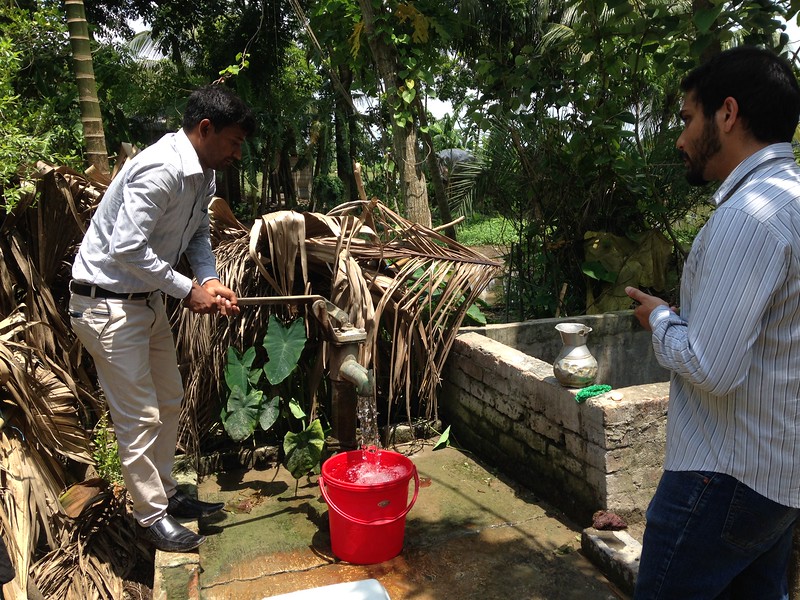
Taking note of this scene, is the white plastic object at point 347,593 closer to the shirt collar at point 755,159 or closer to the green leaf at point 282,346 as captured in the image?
the shirt collar at point 755,159

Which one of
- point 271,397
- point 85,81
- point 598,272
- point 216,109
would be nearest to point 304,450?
point 271,397

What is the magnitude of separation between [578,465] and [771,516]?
182cm

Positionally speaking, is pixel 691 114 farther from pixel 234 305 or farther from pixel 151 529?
pixel 151 529

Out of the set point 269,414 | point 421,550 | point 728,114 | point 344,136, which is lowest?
point 421,550

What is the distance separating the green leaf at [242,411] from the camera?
3.74 m

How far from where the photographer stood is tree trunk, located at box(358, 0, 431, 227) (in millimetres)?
5719

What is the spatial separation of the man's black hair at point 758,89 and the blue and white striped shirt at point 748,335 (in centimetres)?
5

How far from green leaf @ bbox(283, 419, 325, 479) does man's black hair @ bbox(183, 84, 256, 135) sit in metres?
1.68

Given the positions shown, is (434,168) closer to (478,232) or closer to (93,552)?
(93,552)

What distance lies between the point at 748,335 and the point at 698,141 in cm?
49

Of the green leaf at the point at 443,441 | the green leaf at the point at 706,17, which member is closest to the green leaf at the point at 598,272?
the green leaf at the point at 443,441

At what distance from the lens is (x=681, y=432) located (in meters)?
1.64

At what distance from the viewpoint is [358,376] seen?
9.90 feet

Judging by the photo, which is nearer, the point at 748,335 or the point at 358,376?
the point at 748,335
